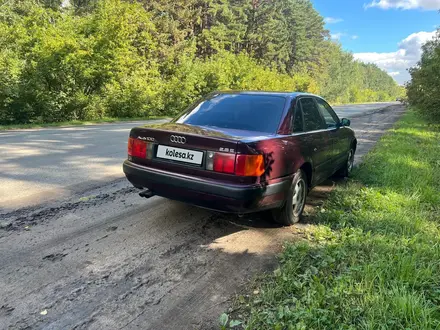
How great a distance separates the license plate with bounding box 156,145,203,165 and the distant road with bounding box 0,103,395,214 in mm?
1975

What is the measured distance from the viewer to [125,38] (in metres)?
18.4

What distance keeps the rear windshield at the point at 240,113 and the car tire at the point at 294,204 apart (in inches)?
26.9

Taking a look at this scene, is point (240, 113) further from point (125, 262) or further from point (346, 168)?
point (346, 168)

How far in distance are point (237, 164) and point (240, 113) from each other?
1.02 metres

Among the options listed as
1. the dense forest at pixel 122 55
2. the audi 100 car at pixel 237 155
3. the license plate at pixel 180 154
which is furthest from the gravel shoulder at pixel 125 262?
the dense forest at pixel 122 55

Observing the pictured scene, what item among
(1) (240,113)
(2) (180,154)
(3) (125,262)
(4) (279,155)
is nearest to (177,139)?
(2) (180,154)

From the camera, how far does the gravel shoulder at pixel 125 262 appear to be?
7.23ft

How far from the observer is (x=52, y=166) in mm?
6043

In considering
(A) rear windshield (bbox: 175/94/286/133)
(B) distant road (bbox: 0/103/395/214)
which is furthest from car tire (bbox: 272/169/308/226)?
(B) distant road (bbox: 0/103/395/214)

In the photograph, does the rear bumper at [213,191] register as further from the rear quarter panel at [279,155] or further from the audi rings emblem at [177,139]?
the audi rings emblem at [177,139]

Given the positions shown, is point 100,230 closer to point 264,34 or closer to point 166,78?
point 166,78

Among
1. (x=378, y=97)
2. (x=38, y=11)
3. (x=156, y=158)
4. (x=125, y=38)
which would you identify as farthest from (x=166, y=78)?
(x=378, y=97)

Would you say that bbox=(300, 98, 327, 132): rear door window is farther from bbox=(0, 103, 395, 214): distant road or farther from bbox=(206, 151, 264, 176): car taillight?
bbox=(0, 103, 395, 214): distant road

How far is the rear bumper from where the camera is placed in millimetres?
3004
